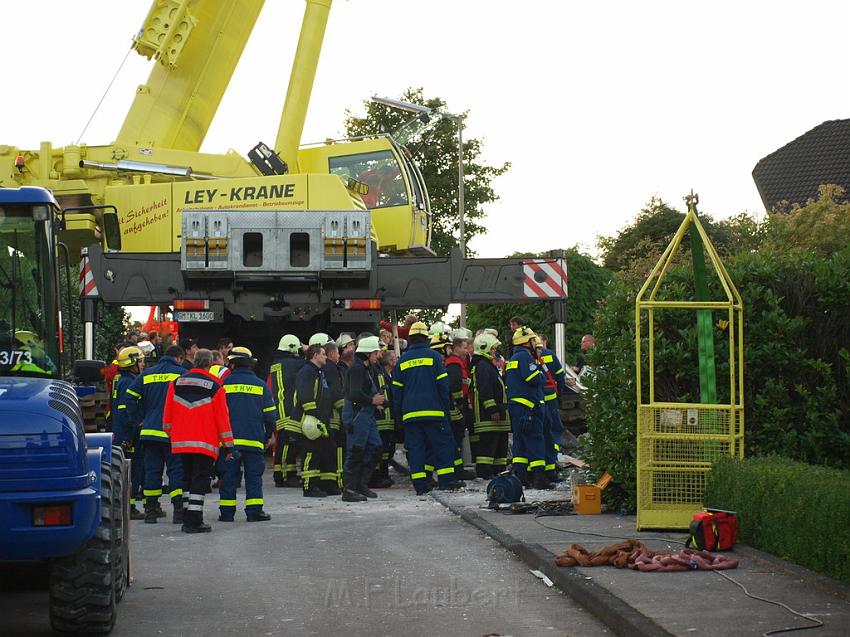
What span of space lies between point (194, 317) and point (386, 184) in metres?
4.29

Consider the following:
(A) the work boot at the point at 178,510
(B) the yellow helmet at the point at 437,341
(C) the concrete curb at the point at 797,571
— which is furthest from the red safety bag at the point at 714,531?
(B) the yellow helmet at the point at 437,341

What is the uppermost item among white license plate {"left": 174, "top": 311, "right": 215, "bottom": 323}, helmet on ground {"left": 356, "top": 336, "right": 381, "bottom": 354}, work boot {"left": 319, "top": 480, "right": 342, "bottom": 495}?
white license plate {"left": 174, "top": 311, "right": 215, "bottom": 323}

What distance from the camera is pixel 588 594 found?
902 centimetres

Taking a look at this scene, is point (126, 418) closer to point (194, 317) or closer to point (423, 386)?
point (423, 386)

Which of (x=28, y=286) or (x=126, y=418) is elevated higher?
(x=28, y=286)

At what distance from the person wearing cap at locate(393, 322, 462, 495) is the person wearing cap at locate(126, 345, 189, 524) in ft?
9.50

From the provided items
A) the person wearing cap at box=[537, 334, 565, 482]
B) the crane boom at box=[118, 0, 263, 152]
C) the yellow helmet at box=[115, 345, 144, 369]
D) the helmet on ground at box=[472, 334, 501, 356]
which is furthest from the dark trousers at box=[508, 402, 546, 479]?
the crane boom at box=[118, 0, 263, 152]

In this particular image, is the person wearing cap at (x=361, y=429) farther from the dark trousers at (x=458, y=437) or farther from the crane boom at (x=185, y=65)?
the crane boom at (x=185, y=65)

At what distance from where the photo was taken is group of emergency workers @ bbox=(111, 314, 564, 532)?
13.8 metres

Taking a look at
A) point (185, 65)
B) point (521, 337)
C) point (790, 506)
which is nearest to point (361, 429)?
point (521, 337)

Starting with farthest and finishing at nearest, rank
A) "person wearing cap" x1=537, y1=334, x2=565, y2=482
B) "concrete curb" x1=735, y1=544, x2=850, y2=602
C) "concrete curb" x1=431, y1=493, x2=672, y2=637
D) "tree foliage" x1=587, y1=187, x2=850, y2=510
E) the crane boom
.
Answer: the crane boom < "person wearing cap" x1=537, y1=334, x2=565, y2=482 < "tree foliage" x1=587, y1=187, x2=850, y2=510 < "concrete curb" x1=735, y1=544, x2=850, y2=602 < "concrete curb" x1=431, y1=493, x2=672, y2=637

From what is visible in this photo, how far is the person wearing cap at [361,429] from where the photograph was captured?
16734 millimetres

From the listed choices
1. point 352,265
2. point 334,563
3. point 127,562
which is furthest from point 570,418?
point 127,562

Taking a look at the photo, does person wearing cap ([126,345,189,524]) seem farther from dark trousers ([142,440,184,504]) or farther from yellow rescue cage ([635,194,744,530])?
yellow rescue cage ([635,194,744,530])
